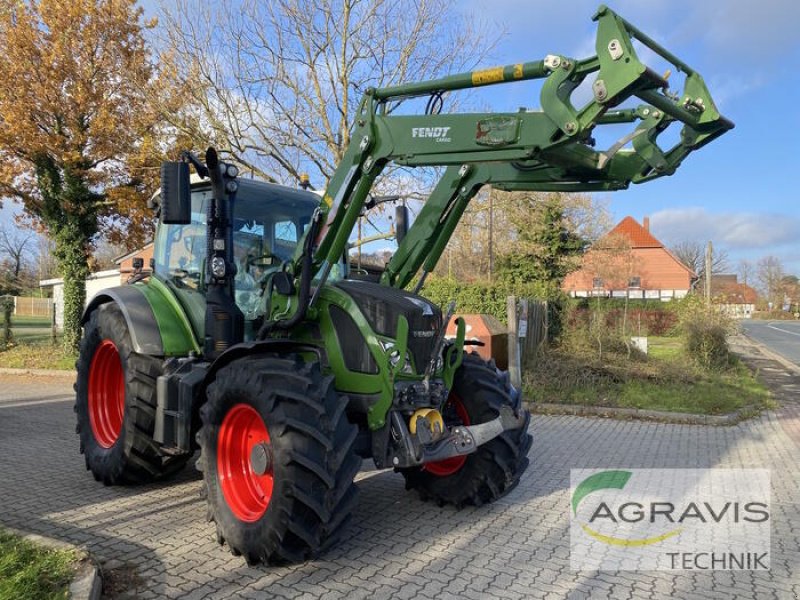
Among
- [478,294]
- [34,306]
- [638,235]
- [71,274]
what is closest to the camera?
[478,294]

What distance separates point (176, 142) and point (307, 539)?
12727 millimetres

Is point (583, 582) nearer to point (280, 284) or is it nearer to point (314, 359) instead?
point (314, 359)

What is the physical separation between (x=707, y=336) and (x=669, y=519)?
1052 centimetres

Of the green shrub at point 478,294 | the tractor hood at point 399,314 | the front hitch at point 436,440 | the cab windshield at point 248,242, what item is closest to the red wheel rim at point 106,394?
the cab windshield at point 248,242

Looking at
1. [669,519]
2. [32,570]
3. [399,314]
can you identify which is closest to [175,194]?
[399,314]

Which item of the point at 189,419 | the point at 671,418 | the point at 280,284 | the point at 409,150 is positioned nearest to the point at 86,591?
the point at 189,419

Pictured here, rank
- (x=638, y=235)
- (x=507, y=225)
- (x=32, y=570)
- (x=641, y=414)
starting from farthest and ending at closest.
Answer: (x=638, y=235), (x=507, y=225), (x=641, y=414), (x=32, y=570)

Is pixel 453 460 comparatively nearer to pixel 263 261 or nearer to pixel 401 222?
pixel 401 222

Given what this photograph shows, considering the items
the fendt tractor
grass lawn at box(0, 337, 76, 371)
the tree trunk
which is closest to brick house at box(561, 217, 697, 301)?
the tree trunk

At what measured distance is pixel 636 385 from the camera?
1116 cm

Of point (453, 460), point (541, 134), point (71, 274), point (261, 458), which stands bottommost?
point (453, 460)

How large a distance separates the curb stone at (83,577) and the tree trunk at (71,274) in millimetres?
14183

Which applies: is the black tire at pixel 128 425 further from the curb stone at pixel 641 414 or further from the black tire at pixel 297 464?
the curb stone at pixel 641 414

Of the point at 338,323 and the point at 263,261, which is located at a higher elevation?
the point at 263,261
